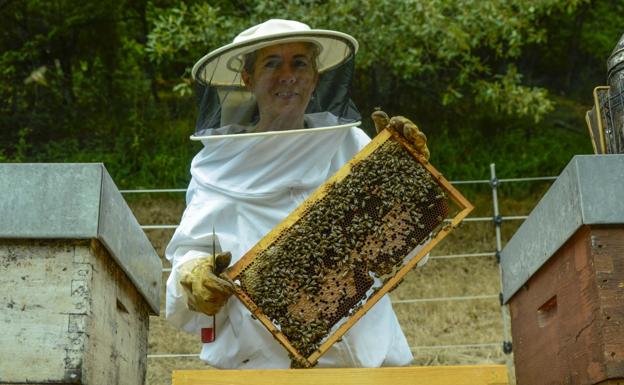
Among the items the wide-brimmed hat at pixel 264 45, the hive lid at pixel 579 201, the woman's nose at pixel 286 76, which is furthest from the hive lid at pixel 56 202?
the hive lid at pixel 579 201

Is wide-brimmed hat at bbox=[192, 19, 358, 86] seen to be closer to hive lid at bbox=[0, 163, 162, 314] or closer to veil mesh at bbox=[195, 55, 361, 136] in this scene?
veil mesh at bbox=[195, 55, 361, 136]

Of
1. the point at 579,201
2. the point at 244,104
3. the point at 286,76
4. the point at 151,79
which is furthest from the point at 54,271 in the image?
the point at 151,79

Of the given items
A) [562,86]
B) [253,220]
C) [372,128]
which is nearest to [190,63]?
[372,128]

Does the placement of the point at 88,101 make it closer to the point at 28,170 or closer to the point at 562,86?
the point at 562,86

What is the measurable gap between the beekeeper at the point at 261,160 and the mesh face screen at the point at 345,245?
0.15 meters

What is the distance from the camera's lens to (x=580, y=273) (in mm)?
2611

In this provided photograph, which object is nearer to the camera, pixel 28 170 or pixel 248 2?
pixel 28 170

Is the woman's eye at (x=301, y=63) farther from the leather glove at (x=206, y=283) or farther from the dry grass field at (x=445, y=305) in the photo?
the dry grass field at (x=445, y=305)

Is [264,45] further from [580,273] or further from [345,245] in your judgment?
[580,273]

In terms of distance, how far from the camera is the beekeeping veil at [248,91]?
3.06m

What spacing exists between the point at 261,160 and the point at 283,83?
0.28 m

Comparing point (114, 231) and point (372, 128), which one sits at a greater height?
point (372, 128)

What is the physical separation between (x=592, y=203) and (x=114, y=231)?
1381 millimetres

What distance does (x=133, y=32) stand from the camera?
9.30m
